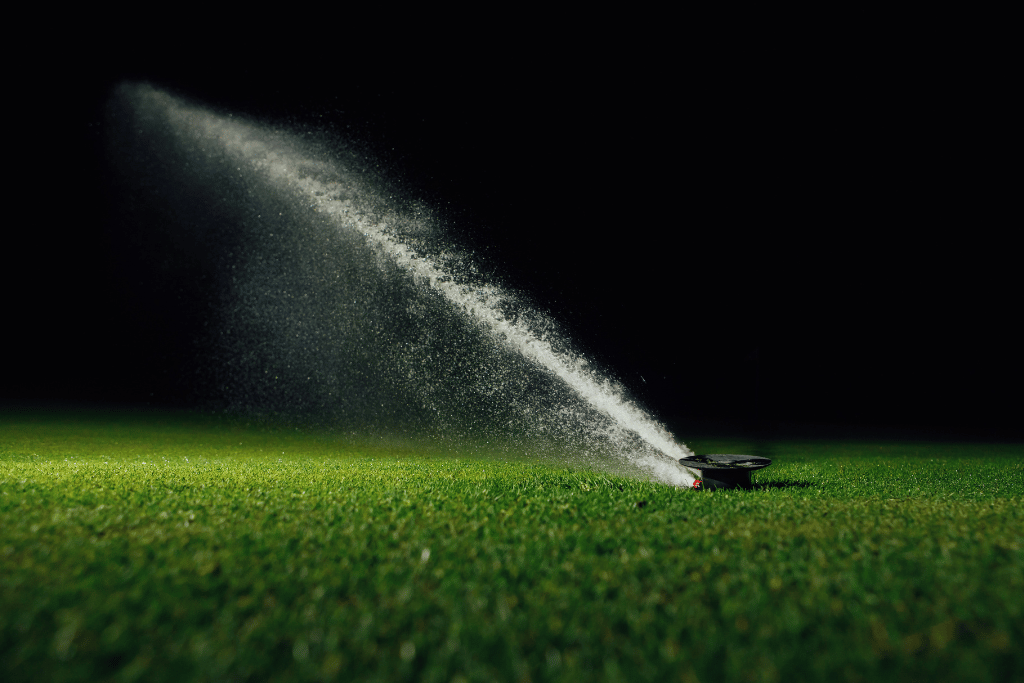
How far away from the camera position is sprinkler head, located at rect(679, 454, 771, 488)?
5.94 metres

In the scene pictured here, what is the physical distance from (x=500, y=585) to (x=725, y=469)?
155 inches

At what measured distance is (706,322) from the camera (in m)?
27.5

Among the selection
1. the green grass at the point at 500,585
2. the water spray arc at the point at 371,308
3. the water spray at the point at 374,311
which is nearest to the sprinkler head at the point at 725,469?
the water spray at the point at 374,311

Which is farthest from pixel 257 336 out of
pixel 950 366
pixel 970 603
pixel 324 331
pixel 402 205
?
pixel 950 366

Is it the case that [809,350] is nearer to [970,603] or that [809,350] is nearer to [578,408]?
[578,408]

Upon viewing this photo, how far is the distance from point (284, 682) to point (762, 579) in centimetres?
232

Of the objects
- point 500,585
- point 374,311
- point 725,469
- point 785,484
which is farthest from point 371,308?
point 500,585

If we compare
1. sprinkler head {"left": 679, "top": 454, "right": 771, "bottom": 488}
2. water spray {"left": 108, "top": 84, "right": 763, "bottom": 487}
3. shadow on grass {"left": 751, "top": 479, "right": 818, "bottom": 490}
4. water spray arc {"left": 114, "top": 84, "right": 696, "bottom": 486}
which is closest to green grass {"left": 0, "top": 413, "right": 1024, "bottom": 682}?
sprinkler head {"left": 679, "top": 454, "right": 771, "bottom": 488}

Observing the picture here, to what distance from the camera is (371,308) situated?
20406 mm

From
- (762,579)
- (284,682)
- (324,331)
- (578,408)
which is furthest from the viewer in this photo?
(324,331)

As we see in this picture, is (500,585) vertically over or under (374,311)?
under

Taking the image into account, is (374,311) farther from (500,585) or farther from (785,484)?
(500,585)

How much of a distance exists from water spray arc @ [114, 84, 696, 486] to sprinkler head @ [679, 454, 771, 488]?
1.06 m

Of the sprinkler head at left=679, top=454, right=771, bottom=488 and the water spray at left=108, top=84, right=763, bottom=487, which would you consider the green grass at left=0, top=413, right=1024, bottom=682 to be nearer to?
the sprinkler head at left=679, top=454, right=771, bottom=488
